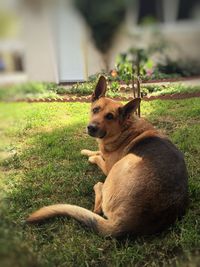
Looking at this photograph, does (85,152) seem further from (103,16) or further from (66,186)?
(103,16)

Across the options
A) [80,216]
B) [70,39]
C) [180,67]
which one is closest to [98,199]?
[80,216]

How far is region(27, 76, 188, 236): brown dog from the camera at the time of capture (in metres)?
2.19

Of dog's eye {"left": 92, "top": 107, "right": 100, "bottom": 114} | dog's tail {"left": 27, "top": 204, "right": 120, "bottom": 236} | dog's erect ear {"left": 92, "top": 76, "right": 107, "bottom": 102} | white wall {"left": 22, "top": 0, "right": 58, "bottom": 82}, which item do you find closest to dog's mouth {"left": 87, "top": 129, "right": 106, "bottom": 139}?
dog's eye {"left": 92, "top": 107, "right": 100, "bottom": 114}

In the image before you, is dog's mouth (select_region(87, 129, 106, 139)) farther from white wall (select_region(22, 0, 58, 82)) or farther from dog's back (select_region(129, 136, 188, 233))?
white wall (select_region(22, 0, 58, 82))

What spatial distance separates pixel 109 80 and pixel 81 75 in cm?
23

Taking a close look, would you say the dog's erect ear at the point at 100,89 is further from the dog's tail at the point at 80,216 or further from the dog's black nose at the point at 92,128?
the dog's tail at the point at 80,216

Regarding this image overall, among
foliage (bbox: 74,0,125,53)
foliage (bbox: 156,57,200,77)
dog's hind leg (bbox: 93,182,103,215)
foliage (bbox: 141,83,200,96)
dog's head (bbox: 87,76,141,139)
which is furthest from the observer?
dog's hind leg (bbox: 93,182,103,215)

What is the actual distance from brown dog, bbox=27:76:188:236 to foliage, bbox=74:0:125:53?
391 millimetres

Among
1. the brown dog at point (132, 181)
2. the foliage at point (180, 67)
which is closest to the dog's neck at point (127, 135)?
the brown dog at point (132, 181)

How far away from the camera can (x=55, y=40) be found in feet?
5.14

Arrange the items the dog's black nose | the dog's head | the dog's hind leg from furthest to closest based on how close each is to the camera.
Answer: the dog's hind leg → the dog's black nose → the dog's head

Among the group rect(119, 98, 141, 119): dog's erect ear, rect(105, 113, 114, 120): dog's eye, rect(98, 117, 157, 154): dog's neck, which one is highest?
rect(119, 98, 141, 119): dog's erect ear

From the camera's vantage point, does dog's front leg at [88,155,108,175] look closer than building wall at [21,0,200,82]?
No

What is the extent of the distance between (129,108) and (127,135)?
286 millimetres
